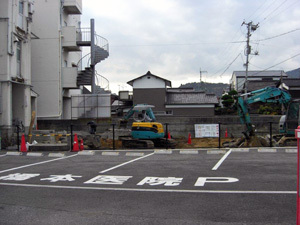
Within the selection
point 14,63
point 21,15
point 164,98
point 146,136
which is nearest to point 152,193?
point 146,136

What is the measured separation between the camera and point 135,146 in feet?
62.3

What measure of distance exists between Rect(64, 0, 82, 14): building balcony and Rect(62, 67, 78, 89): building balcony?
546 cm

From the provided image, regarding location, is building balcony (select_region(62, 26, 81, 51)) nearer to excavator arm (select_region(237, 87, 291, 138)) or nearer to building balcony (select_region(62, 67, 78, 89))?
building balcony (select_region(62, 67, 78, 89))

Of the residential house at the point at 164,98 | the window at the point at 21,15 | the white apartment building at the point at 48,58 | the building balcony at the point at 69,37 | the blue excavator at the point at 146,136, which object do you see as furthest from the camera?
the residential house at the point at 164,98

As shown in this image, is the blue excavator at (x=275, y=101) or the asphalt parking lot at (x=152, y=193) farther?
the blue excavator at (x=275, y=101)

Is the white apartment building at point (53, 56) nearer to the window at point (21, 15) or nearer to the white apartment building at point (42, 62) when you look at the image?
the white apartment building at point (42, 62)

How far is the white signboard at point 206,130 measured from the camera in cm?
2500

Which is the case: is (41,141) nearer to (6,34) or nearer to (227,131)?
(6,34)

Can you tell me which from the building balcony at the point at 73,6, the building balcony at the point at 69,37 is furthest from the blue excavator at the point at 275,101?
the building balcony at the point at 73,6

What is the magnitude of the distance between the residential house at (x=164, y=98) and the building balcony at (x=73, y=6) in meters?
12.0

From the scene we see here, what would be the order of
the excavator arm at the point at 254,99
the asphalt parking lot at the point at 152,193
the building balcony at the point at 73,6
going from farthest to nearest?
the building balcony at the point at 73,6 < the excavator arm at the point at 254,99 < the asphalt parking lot at the point at 152,193

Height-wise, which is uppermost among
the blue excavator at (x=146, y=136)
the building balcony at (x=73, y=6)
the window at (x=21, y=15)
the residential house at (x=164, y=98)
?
the building balcony at (x=73, y=6)

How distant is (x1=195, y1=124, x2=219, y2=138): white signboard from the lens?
2500 centimetres

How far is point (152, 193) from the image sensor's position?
670 centimetres
